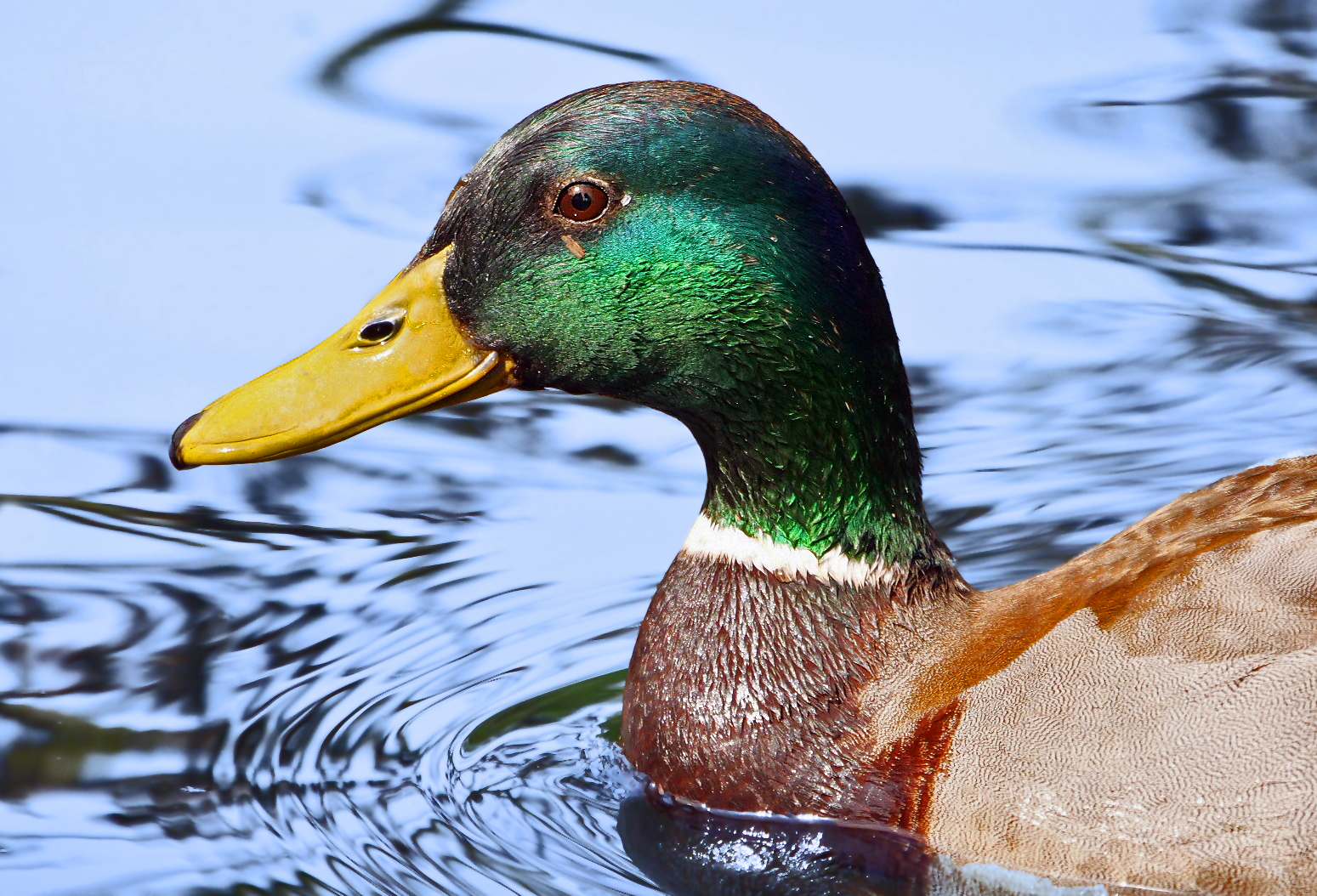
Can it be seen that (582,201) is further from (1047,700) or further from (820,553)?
(1047,700)

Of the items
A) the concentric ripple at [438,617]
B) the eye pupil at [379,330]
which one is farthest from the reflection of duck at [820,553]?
the concentric ripple at [438,617]

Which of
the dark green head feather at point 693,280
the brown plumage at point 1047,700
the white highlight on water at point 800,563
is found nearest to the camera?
the brown plumage at point 1047,700

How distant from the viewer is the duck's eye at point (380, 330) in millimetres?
4457

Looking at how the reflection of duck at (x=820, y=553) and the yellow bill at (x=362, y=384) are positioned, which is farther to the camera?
the yellow bill at (x=362, y=384)

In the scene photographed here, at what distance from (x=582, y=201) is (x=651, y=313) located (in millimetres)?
277

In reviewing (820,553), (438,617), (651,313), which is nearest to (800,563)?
(820,553)

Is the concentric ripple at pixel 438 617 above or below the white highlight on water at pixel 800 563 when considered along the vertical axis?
below

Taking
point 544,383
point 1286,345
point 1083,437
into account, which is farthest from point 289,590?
point 1286,345

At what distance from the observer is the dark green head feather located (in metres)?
4.25

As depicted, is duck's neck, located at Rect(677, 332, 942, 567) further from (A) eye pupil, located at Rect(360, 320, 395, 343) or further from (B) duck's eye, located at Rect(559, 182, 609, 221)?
(A) eye pupil, located at Rect(360, 320, 395, 343)

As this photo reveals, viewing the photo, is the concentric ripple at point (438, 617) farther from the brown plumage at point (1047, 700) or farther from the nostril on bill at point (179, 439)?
the nostril on bill at point (179, 439)

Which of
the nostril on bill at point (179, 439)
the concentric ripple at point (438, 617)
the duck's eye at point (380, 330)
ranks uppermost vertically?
the duck's eye at point (380, 330)

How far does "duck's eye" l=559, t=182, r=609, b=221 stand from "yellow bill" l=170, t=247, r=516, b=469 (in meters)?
0.32

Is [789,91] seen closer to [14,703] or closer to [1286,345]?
[1286,345]
